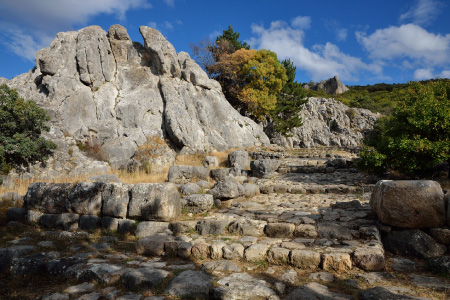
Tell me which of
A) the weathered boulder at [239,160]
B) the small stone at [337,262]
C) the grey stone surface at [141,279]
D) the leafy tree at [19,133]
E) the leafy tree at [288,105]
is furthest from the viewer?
the leafy tree at [288,105]

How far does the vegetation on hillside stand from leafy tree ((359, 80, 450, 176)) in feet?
59.9

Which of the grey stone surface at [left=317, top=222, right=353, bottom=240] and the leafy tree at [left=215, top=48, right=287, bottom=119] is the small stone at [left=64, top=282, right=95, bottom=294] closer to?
the grey stone surface at [left=317, top=222, right=353, bottom=240]

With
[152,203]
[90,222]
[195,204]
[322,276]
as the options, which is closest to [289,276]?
[322,276]

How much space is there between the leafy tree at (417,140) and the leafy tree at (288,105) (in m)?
20.0

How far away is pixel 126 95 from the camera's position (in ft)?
77.0

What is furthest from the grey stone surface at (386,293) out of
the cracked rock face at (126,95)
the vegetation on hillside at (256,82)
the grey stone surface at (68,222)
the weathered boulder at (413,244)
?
the vegetation on hillside at (256,82)

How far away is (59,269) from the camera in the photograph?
4.27 m

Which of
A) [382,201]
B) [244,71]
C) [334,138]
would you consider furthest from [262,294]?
[334,138]

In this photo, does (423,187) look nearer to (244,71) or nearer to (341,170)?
(341,170)

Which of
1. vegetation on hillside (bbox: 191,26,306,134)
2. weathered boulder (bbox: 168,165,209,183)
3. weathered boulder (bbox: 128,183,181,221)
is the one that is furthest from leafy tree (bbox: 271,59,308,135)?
weathered boulder (bbox: 128,183,181,221)

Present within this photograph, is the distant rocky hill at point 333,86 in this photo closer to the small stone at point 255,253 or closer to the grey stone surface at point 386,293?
the small stone at point 255,253

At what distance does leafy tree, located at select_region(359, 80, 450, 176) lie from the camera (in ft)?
28.8

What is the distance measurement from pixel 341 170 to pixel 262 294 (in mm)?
12158

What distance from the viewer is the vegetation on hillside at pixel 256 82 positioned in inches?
1109
